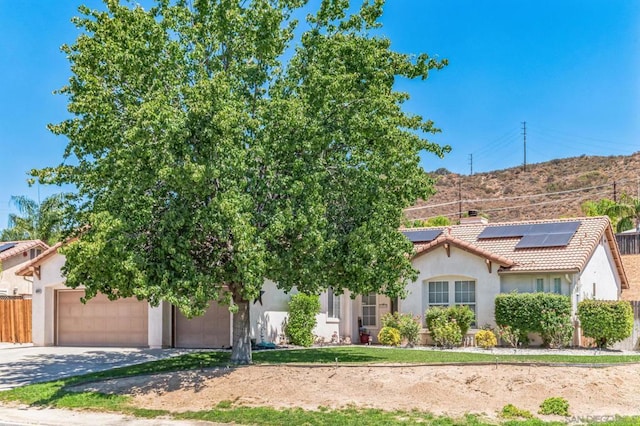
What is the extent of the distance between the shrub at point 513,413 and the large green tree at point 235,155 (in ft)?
19.0

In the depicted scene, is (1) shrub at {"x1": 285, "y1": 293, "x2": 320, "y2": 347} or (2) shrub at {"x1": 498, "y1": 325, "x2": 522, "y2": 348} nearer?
(2) shrub at {"x1": 498, "y1": 325, "x2": 522, "y2": 348}

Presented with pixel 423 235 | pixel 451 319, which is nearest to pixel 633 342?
pixel 451 319

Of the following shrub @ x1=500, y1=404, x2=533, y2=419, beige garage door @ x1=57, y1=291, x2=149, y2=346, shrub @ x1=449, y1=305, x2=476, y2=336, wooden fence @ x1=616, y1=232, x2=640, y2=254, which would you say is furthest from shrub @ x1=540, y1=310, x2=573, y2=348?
wooden fence @ x1=616, y1=232, x2=640, y2=254

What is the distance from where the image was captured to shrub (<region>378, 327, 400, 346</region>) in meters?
26.9

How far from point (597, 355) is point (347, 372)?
9270mm

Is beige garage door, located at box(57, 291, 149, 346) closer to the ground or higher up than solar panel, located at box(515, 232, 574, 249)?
closer to the ground

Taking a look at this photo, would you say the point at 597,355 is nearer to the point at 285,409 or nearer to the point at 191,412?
the point at 285,409

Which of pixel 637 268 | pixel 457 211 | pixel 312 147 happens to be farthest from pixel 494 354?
pixel 457 211

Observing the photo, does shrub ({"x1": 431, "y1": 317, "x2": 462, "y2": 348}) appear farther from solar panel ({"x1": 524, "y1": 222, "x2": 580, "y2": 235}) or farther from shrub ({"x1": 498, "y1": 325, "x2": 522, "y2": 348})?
solar panel ({"x1": 524, "y1": 222, "x2": 580, "y2": 235})

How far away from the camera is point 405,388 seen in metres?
15.3

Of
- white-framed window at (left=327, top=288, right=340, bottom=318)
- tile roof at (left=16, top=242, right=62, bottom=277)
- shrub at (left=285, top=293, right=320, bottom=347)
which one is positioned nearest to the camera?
shrub at (left=285, top=293, right=320, bottom=347)

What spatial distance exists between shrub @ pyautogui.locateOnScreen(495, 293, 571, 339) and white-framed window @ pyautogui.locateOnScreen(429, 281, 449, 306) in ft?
8.50

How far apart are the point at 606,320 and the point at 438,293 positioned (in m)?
6.27

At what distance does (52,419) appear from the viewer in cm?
1477
